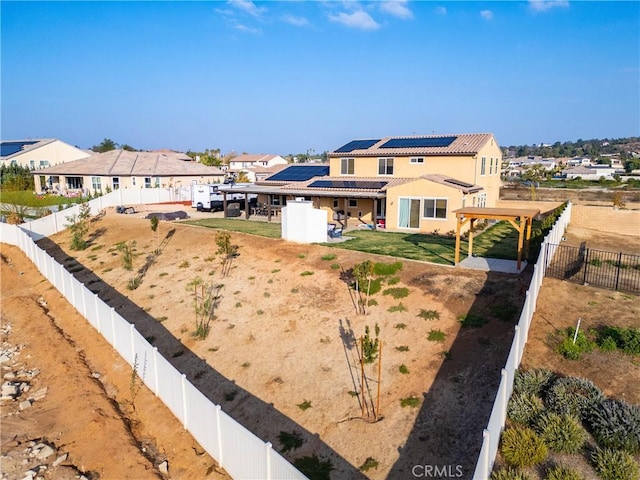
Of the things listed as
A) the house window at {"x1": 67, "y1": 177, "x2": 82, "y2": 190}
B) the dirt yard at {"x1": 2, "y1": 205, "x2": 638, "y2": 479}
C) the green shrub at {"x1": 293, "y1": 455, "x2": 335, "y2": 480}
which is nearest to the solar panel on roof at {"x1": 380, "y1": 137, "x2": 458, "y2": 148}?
the dirt yard at {"x1": 2, "y1": 205, "x2": 638, "y2": 479}

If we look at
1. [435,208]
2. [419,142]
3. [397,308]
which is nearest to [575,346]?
[397,308]

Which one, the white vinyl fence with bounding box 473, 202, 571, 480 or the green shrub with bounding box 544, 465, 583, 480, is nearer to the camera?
the white vinyl fence with bounding box 473, 202, 571, 480

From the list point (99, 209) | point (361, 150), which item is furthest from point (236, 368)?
point (99, 209)

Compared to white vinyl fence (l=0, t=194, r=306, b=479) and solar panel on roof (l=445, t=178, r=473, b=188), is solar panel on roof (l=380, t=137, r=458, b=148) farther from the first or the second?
white vinyl fence (l=0, t=194, r=306, b=479)

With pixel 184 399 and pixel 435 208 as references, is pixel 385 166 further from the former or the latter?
pixel 184 399

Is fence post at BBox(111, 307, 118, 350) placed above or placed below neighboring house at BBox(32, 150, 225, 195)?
below

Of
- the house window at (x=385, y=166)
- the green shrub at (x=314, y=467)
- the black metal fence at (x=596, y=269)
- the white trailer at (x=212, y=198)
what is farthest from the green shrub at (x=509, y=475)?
the white trailer at (x=212, y=198)

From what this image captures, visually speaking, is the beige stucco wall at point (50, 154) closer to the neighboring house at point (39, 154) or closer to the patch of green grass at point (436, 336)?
the neighboring house at point (39, 154)
